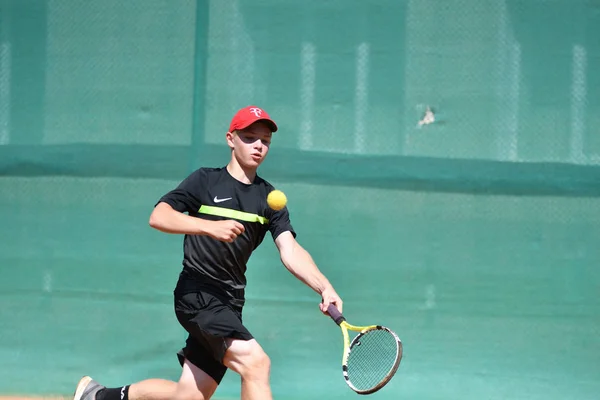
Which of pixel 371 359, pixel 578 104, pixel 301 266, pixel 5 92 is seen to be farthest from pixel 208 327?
pixel 578 104

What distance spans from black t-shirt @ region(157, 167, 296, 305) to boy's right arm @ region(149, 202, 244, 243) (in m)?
0.20

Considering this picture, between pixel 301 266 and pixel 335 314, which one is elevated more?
pixel 301 266

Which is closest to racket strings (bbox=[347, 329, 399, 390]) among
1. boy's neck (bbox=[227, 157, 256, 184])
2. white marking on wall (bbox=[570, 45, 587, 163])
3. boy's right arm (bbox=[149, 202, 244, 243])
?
boy's neck (bbox=[227, 157, 256, 184])

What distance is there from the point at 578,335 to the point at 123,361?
247cm

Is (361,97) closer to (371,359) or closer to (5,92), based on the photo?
(371,359)

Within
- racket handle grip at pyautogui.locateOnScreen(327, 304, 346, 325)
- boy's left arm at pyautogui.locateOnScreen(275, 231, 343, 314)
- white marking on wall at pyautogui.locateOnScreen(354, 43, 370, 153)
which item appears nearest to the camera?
racket handle grip at pyautogui.locateOnScreen(327, 304, 346, 325)

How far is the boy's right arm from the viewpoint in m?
3.54

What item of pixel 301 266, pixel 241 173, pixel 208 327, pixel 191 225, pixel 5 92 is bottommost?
pixel 208 327

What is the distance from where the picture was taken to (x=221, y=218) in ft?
13.2

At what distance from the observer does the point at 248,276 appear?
→ 5379 mm

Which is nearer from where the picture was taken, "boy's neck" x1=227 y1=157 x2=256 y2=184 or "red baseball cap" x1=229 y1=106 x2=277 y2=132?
"red baseball cap" x1=229 y1=106 x2=277 y2=132

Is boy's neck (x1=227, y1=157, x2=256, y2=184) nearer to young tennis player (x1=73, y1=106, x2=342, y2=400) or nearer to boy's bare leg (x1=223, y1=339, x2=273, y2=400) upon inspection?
young tennis player (x1=73, y1=106, x2=342, y2=400)

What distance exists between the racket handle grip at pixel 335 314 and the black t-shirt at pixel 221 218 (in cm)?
49

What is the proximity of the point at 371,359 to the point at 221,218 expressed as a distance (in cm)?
115
